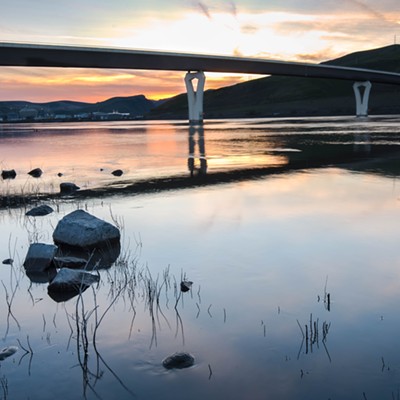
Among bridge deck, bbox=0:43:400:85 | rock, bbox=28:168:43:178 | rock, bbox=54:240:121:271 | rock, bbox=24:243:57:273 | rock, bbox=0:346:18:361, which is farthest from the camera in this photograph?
bridge deck, bbox=0:43:400:85

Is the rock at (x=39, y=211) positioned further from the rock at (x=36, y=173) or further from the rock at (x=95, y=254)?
the rock at (x=36, y=173)

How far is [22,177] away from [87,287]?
2119 cm

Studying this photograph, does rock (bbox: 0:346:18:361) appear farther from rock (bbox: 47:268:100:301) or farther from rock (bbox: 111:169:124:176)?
rock (bbox: 111:169:124:176)

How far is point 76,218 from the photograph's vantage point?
13352 millimetres

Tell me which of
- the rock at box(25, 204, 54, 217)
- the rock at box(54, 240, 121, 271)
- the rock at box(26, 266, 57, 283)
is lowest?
the rock at box(26, 266, 57, 283)

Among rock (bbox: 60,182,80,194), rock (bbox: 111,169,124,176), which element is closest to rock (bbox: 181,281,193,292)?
rock (bbox: 60,182,80,194)

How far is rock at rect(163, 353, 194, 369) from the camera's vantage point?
22.7 ft

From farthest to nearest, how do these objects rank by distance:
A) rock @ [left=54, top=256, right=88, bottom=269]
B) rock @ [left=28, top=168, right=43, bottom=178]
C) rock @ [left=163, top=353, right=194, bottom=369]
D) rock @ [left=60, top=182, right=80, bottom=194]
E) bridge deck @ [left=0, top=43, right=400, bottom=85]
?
bridge deck @ [left=0, top=43, right=400, bottom=85] → rock @ [left=28, top=168, right=43, bottom=178] → rock @ [left=60, top=182, right=80, bottom=194] → rock @ [left=54, top=256, right=88, bottom=269] → rock @ [left=163, top=353, right=194, bottom=369]

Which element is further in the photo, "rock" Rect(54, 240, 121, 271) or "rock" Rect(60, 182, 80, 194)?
"rock" Rect(60, 182, 80, 194)

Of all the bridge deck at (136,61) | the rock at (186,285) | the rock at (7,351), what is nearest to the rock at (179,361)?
the rock at (7,351)

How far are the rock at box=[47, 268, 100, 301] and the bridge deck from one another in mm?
79704

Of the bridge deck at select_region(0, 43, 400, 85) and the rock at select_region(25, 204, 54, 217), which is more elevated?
the bridge deck at select_region(0, 43, 400, 85)

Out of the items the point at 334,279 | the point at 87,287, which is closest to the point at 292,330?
the point at 334,279

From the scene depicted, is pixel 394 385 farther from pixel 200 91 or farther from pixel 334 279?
pixel 200 91
